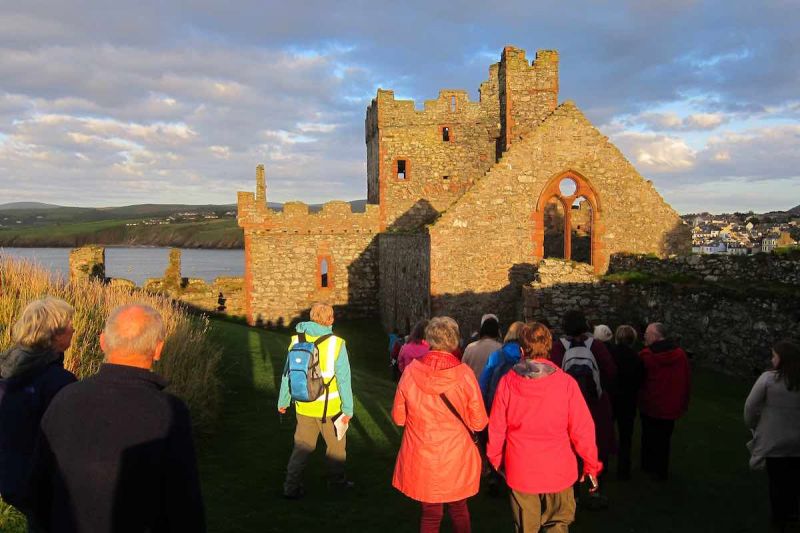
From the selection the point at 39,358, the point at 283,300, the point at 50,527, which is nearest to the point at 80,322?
the point at 39,358

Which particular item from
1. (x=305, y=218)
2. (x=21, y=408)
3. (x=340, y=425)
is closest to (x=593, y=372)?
(x=340, y=425)

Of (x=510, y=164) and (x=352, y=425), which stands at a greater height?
(x=510, y=164)

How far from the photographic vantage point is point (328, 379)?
6.07m

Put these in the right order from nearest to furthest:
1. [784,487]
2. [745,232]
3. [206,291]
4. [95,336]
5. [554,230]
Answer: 1. [784,487]
2. [95,336]
3. [745,232]
4. [554,230]
5. [206,291]

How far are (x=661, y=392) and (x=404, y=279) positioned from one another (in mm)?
13393

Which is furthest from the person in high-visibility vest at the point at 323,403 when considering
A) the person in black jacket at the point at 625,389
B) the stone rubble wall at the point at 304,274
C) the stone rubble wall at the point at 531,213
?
the stone rubble wall at the point at 304,274

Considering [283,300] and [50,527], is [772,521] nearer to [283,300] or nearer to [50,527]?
[50,527]

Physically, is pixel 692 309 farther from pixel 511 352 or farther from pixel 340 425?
pixel 340 425

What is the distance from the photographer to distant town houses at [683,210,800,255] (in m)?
14.8

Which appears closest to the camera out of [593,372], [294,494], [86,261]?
[593,372]

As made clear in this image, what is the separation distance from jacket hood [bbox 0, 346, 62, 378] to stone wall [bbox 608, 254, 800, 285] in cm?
1206

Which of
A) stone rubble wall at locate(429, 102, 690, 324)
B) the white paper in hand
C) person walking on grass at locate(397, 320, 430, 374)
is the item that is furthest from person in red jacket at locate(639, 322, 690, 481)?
stone rubble wall at locate(429, 102, 690, 324)

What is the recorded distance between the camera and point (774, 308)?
10266 mm

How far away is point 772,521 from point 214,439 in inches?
265
